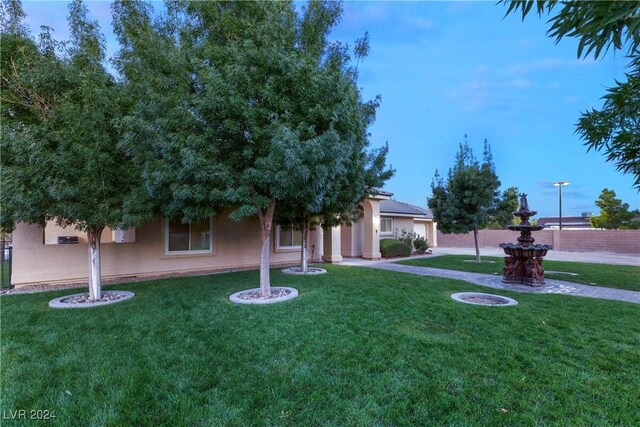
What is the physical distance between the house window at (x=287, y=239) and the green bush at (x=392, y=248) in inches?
214

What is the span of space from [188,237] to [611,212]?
32.6 meters

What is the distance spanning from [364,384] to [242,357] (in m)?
1.64

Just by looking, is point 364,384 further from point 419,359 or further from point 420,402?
→ point 419,359

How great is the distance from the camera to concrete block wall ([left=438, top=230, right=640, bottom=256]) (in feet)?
68.5

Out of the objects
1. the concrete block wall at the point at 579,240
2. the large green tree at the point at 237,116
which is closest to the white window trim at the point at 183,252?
the large green tree at the point at 237,116

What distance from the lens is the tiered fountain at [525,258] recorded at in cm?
884

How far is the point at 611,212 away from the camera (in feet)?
83.6

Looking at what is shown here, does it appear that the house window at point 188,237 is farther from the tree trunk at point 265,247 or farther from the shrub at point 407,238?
the shrub at point 407,238

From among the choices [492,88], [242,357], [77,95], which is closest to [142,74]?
[77,95]

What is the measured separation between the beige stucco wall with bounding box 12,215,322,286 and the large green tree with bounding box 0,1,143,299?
1.77 m

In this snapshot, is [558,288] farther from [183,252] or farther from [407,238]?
[183,252]

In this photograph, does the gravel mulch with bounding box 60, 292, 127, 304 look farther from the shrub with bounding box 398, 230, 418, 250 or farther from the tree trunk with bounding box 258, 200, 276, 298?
the shrub with bounding box 398, 230, 418, 250

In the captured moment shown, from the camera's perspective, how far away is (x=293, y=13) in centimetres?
673

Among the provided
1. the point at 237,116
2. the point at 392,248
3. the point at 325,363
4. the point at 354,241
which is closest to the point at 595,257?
the point at 392,248
